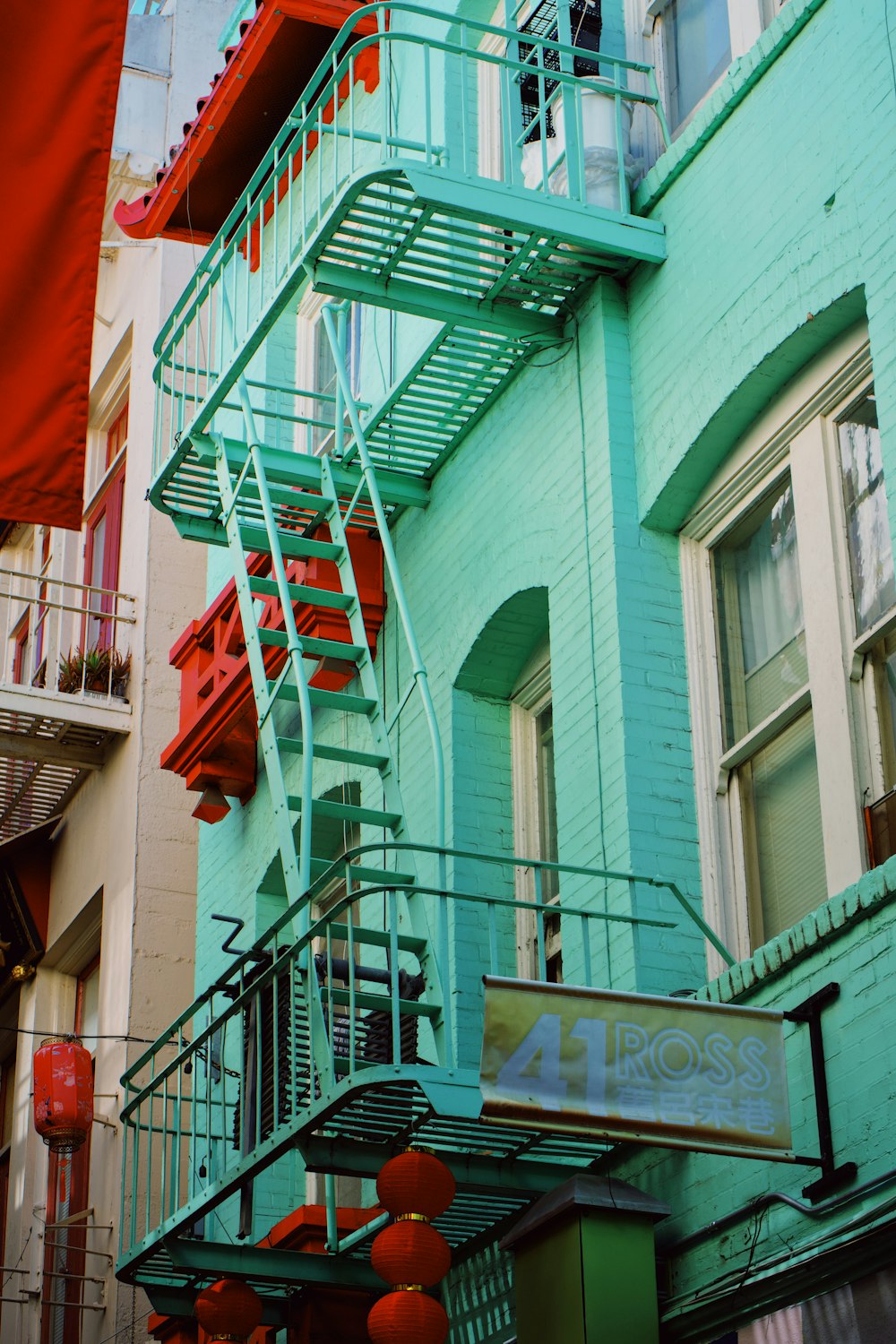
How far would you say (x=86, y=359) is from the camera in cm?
1028

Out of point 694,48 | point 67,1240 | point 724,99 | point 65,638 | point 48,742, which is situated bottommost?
point 67,1240

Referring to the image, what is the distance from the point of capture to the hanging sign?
718 centimetres

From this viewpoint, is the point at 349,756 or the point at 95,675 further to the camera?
the point at 95,675

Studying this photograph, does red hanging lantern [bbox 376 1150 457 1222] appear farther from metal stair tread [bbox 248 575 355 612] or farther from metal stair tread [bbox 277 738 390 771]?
metal stair tread [bbox 248 575 355 612]

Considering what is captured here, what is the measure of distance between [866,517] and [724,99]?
2.53 m

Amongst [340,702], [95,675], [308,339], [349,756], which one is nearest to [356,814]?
[349,756]

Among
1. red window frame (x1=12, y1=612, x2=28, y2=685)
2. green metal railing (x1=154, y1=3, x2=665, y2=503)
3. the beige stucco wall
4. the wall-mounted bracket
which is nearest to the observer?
the wall-mounted bracket

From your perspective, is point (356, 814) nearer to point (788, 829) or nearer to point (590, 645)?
point (590, 645)

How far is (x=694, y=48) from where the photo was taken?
11.2m

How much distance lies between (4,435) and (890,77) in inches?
175

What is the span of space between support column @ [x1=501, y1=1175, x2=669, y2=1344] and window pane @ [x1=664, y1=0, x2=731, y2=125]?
19.4ft

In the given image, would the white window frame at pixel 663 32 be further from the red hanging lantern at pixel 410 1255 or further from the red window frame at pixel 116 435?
the red window frame at pixel 116 435

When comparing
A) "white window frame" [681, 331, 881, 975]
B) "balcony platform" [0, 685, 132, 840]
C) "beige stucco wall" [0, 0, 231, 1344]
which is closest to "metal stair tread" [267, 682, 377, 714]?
"white window frame" [681, 331, 881, 975]

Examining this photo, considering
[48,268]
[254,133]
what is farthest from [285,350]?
[48,268]
